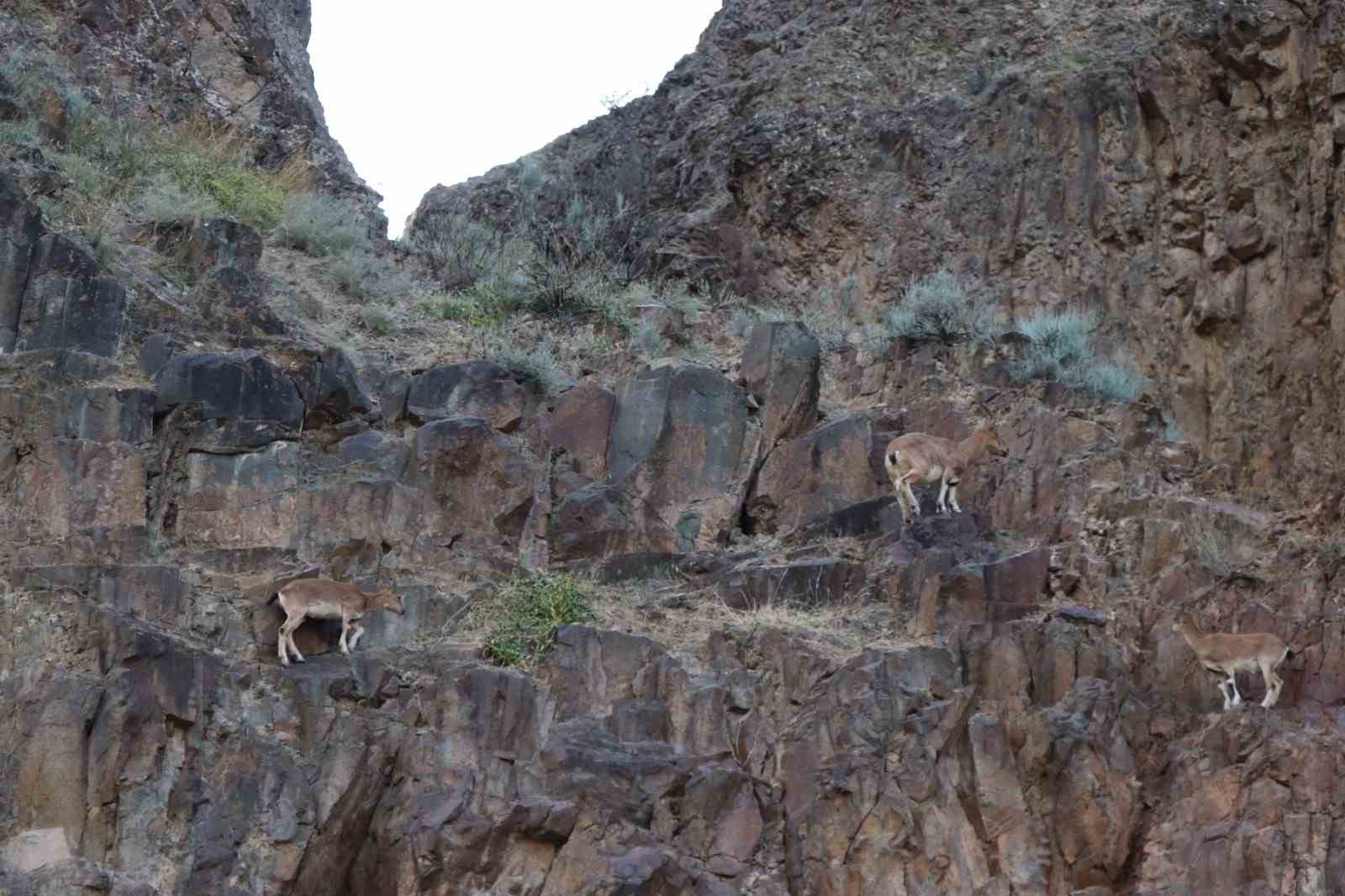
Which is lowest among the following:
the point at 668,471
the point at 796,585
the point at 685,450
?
the point at 796,585

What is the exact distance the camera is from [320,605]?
16.8 m

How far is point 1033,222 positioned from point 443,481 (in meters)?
8.47

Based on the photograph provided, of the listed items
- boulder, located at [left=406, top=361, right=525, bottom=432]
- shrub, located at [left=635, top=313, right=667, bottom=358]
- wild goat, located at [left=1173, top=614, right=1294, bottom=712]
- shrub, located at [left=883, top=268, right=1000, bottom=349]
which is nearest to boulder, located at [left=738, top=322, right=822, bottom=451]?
shrub, located at [left=635, top=313, right=667, bottom=358]

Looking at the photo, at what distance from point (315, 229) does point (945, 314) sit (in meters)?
7.43

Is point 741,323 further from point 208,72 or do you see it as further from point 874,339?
point 208,72

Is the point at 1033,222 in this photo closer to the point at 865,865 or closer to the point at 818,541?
the point at 818,541

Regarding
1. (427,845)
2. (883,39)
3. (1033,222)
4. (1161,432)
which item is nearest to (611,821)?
(427,845)

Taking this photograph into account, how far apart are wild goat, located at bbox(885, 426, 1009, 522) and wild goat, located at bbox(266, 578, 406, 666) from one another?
4819mm

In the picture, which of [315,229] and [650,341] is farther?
[315,229]

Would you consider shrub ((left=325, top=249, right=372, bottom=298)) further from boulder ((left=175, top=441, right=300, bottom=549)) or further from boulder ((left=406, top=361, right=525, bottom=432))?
boulder ((left=175, top=441, right=300, bottom=549))

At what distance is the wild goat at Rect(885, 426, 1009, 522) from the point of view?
18203 mm

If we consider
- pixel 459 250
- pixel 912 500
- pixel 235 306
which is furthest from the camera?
pixel 459 250

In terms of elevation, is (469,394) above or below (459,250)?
below

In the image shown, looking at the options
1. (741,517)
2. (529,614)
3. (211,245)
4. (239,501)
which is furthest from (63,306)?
(741,517)
